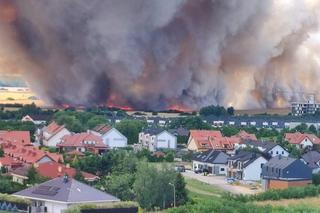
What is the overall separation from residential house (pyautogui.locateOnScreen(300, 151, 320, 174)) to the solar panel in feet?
36.4

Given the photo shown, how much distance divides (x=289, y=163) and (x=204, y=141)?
10.5 m

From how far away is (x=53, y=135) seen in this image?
126 ft

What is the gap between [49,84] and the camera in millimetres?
54562

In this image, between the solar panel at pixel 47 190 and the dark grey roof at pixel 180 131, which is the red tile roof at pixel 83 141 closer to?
the dark grey roof at pixel 180 131

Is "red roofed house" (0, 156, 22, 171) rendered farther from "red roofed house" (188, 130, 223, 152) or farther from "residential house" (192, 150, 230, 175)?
"red roofed house" (188, 130, 223, 152)

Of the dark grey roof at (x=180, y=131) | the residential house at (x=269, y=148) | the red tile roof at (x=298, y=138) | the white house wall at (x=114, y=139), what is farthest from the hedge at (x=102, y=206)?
the dark grey roof at (x=180, y=131)

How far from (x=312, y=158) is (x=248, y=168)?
2.47 meters

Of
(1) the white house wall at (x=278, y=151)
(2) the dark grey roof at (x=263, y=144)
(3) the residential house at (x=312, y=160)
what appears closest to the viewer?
(3) the residential house at (x=312, y=160)

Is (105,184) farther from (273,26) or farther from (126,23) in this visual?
(273,26)

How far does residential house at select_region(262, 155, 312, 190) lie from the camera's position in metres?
28.3

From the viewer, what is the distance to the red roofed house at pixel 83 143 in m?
35.9

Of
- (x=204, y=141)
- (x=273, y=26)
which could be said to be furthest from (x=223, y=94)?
(x=204, y=141)

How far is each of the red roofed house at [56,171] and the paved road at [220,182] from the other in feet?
13.1

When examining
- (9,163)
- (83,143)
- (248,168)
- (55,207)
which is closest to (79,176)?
(9,163)
